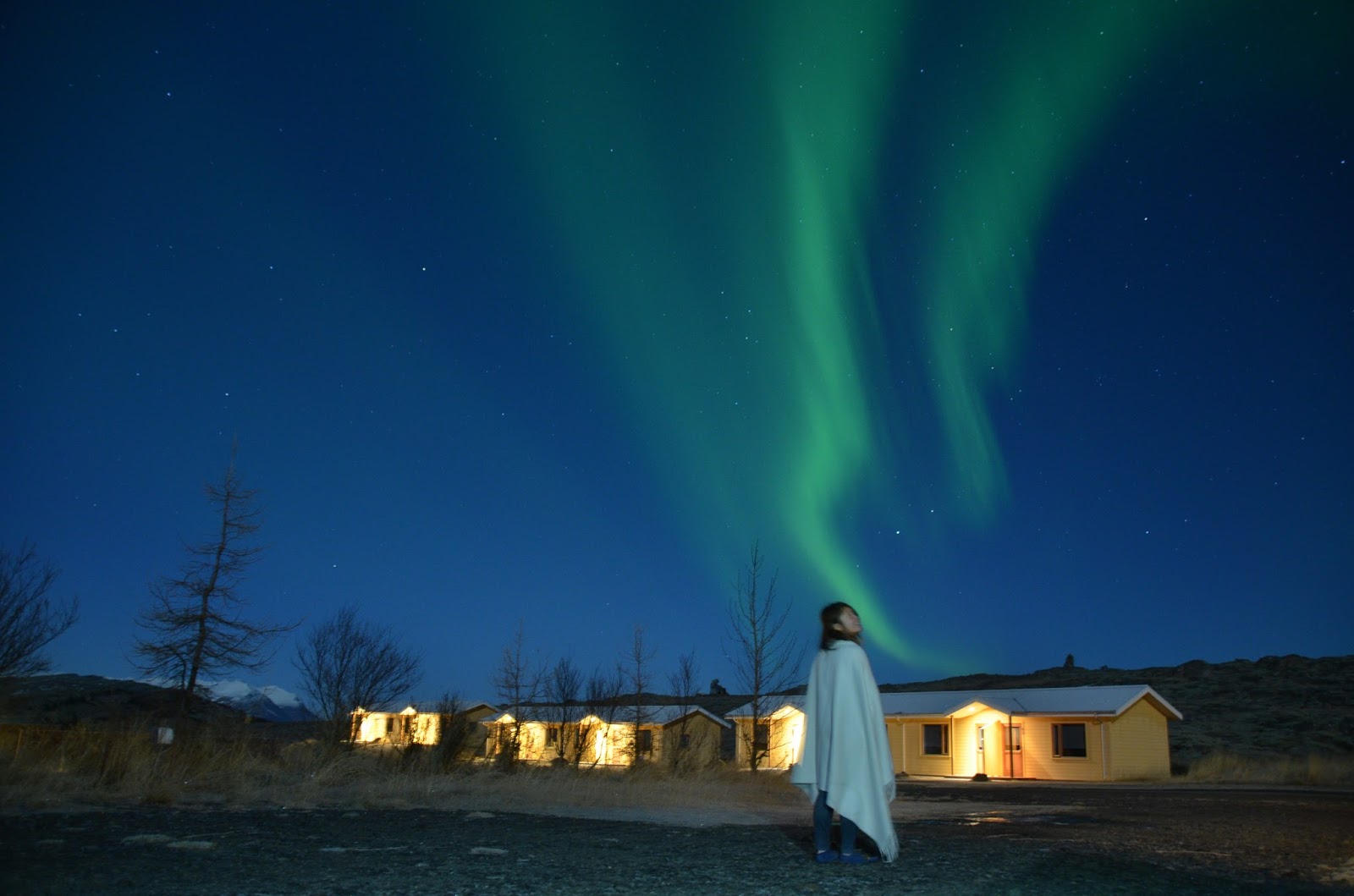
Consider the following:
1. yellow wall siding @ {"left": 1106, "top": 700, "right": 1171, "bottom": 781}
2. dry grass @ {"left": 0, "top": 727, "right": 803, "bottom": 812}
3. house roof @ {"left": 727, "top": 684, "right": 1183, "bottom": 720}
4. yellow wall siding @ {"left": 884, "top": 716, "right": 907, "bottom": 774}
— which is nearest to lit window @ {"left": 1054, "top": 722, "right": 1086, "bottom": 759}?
house roof @ {"left": 727, "top": 684, "right": 1183, "bottom": 720}

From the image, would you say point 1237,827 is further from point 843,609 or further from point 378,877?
point 378,877

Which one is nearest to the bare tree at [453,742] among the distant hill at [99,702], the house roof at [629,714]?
the distant hill at [99,702]

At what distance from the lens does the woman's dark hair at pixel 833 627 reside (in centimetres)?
654

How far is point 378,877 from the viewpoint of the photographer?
16.3 feet

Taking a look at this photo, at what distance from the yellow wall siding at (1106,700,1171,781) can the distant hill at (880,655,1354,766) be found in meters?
5.57

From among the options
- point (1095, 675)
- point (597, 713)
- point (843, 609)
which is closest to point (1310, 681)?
point (1095, 675)

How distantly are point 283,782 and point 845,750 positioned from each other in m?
8.97

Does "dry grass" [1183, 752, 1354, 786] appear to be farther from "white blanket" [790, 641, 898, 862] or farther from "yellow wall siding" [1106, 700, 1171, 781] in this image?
"white blanket" [790, 641, 898, 862]

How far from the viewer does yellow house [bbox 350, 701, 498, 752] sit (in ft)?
63.0

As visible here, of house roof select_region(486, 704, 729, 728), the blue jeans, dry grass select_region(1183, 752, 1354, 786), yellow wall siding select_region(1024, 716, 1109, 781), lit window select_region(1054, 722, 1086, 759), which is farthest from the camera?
house roof select_region(486, 704, 729, 728)

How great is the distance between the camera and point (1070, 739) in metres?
42.2

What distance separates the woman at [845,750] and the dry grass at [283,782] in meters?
5.68

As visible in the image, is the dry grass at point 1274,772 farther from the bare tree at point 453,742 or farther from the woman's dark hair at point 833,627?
the woman's dark hair at point 833,627

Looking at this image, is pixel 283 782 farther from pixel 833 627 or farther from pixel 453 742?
pixel 833 627
